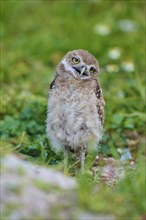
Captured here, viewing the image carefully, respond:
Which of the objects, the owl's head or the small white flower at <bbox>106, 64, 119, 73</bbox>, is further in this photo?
the small white flower at <bbox>106, 64, 119, 73</bbox>

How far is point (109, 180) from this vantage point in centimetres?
630

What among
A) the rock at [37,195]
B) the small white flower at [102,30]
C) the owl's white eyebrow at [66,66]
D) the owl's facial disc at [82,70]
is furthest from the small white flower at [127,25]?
the rock at [37,195]

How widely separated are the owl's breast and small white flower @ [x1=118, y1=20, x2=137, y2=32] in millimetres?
4923

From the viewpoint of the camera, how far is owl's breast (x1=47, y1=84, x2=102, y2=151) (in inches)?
256

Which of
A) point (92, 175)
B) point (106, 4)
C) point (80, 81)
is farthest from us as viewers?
point (106, 4)

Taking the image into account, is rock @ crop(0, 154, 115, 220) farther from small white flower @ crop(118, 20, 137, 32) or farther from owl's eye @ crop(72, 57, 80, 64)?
small white flower @ crop(118, 20, 137, 32)

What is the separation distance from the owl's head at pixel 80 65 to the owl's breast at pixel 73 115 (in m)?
0.14

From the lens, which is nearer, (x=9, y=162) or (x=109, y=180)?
(x=9, y=162)

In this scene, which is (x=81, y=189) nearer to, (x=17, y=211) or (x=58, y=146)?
(x=17, y=211)

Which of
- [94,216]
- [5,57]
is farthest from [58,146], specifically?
[5,57]

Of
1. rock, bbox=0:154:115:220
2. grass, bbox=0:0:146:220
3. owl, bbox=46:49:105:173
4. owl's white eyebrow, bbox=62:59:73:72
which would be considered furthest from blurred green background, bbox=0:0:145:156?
rock, bbox=0:154:115:220

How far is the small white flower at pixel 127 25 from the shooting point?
1140 centimetres

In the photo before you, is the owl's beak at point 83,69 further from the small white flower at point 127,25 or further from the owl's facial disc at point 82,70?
the small white flower at point 127,25

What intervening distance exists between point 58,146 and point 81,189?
81.0 inches
